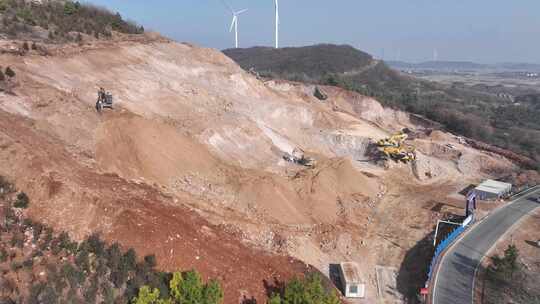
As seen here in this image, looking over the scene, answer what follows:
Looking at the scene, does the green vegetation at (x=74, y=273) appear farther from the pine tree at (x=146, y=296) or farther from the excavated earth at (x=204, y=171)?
the excavated earth at (x=204, y=171)

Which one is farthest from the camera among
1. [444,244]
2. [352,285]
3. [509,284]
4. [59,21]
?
[59,21]

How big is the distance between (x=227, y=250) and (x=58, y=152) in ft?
31.9

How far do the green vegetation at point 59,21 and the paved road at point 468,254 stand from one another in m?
30.5

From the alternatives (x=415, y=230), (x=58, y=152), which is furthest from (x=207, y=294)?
(x=415, y=230)

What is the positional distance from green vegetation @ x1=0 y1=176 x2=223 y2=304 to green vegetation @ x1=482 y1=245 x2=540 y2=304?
1343 cm

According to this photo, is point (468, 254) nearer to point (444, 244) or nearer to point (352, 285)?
point (444, 244)

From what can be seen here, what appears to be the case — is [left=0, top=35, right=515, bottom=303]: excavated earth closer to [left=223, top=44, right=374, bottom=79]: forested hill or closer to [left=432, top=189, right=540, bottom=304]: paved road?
[left=432, top=189, right=540, bottom=304]: paved road

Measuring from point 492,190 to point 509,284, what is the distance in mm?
12335

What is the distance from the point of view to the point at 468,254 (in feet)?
75.4

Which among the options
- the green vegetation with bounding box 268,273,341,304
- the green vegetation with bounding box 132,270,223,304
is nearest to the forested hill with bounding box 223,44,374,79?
the green vegetation with bounding box 268,273,341,304

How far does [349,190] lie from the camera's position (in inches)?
1156

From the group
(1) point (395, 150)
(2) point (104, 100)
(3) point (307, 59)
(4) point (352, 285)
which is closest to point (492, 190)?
(1) point (395, 150)

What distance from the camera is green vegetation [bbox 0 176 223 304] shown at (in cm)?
1429

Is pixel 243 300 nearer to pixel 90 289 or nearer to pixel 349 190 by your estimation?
pixel 90 289
